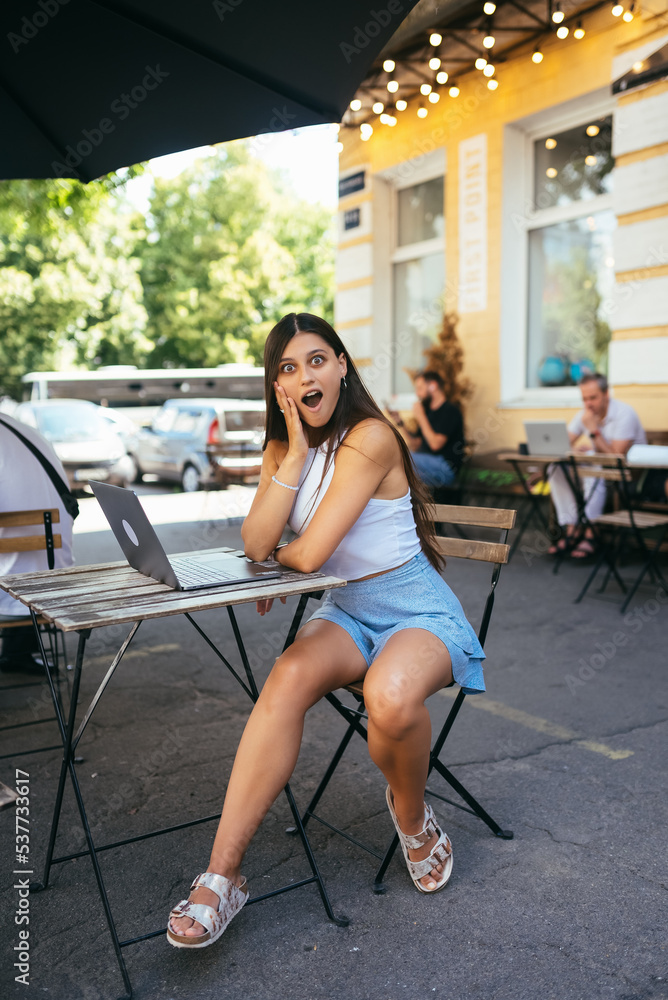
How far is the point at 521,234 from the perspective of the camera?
9.55 m

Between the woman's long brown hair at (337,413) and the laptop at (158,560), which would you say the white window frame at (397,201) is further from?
the laptop at (158,560)

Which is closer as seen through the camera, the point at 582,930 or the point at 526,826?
the point at 582,930

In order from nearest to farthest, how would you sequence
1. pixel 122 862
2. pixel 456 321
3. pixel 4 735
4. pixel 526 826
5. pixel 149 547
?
pixel 149 547, pixel 122 862, pixel 526 826, pixel 4 735, pixel 456 321

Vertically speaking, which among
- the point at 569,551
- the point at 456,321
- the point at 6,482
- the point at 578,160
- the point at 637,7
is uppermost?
the point at 637,7

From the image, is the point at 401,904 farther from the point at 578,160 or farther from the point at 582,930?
the point at 578,160

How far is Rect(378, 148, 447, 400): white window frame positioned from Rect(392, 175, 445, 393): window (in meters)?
0.01

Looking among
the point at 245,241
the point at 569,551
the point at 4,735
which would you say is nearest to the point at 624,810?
the point at 4,735

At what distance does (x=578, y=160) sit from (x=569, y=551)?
4.46m

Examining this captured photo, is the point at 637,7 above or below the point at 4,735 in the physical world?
above

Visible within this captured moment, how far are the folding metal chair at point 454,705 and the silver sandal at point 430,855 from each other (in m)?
0.05

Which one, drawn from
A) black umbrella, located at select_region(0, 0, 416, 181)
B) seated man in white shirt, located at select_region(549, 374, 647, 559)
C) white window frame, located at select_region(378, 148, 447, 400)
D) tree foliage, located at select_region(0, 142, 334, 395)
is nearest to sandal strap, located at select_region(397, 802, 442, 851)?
black umbrella, located at select_region(0, 0, 416, 181)

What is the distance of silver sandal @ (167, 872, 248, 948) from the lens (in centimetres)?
211

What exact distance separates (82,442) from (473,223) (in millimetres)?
9495

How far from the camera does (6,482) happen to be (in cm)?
398
